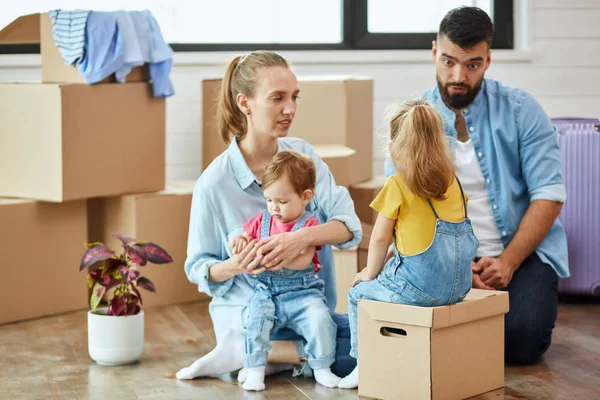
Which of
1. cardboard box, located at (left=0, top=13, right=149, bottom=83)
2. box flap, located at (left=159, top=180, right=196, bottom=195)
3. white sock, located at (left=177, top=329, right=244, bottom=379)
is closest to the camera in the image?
white sock, located at (left=177, top=329, right=244, bottom=379)

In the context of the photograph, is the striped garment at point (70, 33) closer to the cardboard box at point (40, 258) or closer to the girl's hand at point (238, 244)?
the cardboard box at point (40, 258)

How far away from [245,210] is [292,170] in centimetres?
25

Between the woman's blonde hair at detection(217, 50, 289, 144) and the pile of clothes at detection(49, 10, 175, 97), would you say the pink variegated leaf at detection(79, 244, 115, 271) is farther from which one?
the pile of clothes at detection(49, 10, 175, 97)

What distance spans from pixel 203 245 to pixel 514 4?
2695mm

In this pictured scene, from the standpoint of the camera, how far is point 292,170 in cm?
253

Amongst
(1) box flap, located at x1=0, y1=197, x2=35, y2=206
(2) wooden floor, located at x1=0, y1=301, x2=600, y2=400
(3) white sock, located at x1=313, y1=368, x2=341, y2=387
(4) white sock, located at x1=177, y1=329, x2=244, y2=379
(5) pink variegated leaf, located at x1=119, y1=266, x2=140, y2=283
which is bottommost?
(2) wooden floor, located at x1=0, y1=301, x2=600, y2=400

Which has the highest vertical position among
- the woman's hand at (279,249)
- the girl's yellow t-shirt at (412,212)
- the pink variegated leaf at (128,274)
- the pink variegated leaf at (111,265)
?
the girl's yellow t-shirt at (412,212)

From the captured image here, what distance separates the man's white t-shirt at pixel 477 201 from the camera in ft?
9.63

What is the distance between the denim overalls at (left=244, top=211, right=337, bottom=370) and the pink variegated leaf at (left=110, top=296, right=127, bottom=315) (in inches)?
16.5

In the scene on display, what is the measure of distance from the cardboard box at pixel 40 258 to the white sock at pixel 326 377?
1.33m

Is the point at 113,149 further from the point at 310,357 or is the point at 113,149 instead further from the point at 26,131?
the point at 310,357

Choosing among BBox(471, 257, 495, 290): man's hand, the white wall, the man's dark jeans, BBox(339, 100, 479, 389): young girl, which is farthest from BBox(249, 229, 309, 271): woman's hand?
the white wall

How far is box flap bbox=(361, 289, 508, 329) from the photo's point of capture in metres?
2.27

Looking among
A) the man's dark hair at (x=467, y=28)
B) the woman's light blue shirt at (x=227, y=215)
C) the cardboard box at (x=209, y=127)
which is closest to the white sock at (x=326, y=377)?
the woman's light blue shirt at (x=227, y=215)
